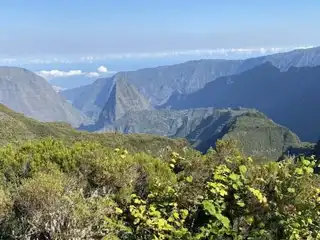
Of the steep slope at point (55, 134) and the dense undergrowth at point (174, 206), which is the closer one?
the dense undergrowth at point (174, 206)

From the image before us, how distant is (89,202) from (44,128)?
153 meters

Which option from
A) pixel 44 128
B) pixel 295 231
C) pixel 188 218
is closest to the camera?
pixel 295 231

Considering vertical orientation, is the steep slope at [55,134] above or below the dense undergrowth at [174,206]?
below

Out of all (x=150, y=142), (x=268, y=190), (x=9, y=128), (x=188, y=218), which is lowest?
(x=150, y=142)

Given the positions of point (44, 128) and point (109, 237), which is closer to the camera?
point (109, 237)

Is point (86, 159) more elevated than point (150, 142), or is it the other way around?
point (86, 159)

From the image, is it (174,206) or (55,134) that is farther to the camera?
(55,134)

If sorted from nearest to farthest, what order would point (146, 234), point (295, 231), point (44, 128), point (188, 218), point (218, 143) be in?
point (295, 231) < point (146, 234) < point (188, 218) < point (218, 143) < point (44, 128)

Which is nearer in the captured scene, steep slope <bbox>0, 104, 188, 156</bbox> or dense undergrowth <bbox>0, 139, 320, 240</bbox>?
dense undergrowth <bbox>0, 139, 320, 240</bbox>

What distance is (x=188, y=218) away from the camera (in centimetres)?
Result: 854

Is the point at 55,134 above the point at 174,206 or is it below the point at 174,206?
below

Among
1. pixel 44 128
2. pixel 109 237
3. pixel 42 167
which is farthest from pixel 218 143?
pixel 44 128

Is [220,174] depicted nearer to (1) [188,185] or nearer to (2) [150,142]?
(1) [188,185]

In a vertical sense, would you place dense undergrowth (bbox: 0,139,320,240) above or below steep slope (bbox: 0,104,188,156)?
above
